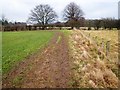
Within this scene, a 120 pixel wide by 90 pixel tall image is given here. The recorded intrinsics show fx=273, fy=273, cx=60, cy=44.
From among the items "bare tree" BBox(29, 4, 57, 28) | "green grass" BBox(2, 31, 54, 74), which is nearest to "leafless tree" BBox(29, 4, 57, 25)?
"bare tree" BBox(29, 4, 57, 28)

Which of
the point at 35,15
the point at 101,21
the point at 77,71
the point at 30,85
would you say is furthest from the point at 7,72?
the point at 35,15

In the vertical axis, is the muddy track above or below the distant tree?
below

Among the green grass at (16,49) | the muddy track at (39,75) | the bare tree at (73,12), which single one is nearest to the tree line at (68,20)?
the bare tree at (73,12)

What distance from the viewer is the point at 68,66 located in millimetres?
13750

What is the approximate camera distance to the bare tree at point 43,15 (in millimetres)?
104750

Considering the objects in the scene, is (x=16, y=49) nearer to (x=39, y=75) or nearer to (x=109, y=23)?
(x=39, y=75)

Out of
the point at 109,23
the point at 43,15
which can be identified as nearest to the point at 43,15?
the point at 43,15

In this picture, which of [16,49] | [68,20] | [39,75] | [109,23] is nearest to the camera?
[39,75]

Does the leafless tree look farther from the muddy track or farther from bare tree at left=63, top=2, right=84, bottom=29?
the muddy track

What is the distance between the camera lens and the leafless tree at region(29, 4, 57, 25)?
10475cm

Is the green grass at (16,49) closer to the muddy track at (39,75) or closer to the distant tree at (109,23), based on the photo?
the muddy track at (39,75)

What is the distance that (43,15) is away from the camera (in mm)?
105188

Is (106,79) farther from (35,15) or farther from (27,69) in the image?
(35,15)

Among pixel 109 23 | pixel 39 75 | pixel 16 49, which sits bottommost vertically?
pixel 39 75
